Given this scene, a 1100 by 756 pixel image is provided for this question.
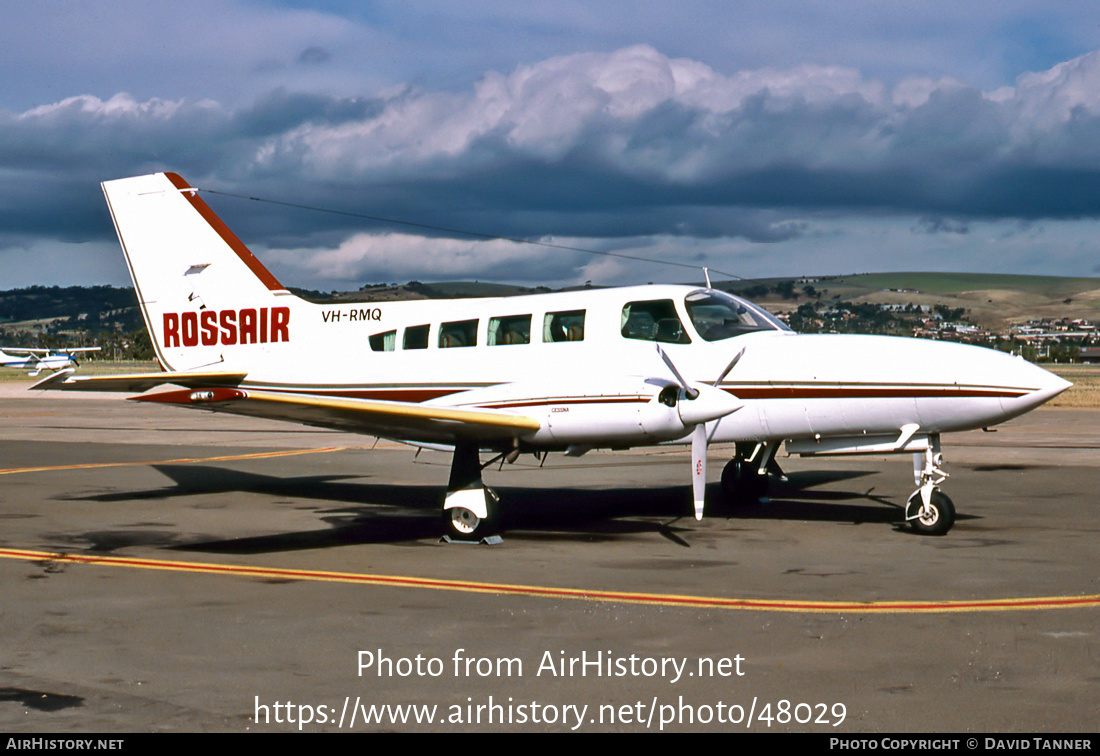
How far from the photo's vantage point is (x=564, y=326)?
14531mm

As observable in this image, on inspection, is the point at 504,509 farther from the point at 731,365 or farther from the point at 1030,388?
the point at 1030,388

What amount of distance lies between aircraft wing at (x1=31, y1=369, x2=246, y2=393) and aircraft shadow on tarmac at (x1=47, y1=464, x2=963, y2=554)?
2.01 meters

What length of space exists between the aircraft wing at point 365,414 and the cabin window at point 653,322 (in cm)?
225

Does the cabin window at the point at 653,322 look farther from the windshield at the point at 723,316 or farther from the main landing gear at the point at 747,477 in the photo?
the main landing gear at the point at 747,477

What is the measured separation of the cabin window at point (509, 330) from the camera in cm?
1477

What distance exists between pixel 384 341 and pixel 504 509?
329cm

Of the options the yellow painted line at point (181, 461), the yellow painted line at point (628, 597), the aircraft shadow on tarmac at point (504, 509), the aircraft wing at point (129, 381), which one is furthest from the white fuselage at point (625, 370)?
the yellow painted line at point (181, 461)

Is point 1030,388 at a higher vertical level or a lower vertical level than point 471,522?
higher

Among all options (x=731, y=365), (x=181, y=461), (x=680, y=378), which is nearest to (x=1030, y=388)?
(x=731, y=365)

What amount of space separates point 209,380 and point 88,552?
183 inches

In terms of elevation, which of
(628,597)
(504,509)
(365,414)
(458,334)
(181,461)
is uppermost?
(458,334)

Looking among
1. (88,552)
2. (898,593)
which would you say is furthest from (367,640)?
(88,552)

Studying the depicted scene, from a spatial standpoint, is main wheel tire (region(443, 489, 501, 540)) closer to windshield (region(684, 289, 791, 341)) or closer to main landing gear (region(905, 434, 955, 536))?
windshield (region(684, 289, 791, 341))
